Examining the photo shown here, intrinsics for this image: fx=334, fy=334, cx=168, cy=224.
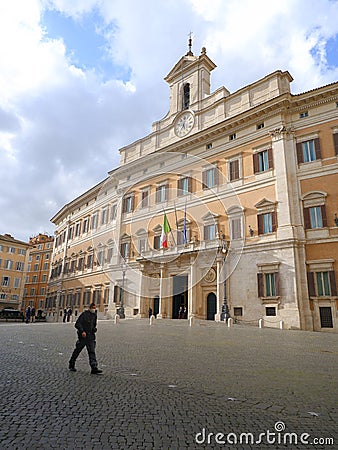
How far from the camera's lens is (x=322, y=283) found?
18.8m

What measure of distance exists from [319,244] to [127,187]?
1986 cm

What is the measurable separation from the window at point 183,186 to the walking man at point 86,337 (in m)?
21.9

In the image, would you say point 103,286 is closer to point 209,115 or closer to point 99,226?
point 99,226

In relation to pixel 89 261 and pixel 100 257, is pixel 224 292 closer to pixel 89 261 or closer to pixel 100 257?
pixel 100 257

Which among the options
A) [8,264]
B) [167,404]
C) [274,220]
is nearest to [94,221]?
[8,264]

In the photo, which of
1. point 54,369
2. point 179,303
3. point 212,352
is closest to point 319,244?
point 179,303

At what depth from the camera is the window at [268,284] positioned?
20.1 metres

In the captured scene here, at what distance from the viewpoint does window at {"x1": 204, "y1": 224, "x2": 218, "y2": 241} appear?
24.0m

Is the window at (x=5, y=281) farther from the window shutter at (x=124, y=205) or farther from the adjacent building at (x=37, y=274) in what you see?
the window shutter at (x=124, y=205)

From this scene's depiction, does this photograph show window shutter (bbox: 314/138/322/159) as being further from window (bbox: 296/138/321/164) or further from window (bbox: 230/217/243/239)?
window (bbox: 230/217/243/239)

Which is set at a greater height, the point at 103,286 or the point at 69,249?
the point at 69,249

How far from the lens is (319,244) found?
63.4 ft

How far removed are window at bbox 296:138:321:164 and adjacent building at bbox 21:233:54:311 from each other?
4670 centimetres

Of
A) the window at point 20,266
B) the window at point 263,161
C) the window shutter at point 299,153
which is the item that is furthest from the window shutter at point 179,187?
the window at point 20,266
